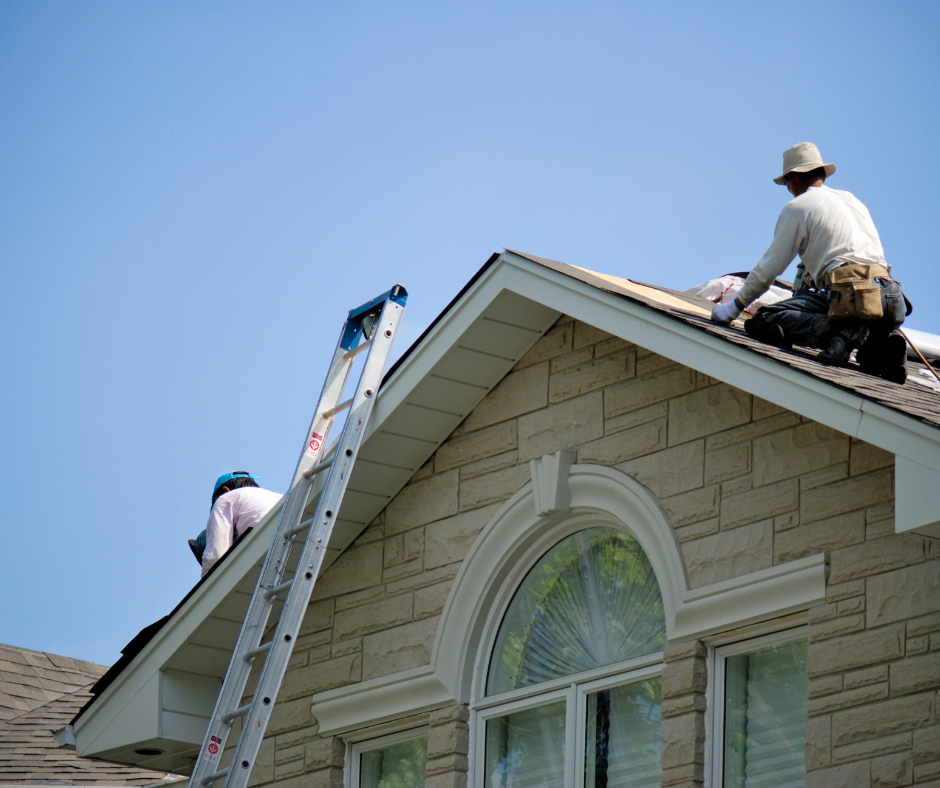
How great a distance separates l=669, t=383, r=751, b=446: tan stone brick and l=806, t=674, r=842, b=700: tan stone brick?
1336 millimetres

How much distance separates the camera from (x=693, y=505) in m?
6.70

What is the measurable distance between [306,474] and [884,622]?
3.47m

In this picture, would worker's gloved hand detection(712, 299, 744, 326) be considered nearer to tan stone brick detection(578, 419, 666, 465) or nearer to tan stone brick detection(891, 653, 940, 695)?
tan stone brick detection(578, 419, 666, 465)

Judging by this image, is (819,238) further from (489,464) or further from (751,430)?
(489,464)

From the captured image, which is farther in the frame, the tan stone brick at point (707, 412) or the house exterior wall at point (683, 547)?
the tan stone brick at point (707, 412)

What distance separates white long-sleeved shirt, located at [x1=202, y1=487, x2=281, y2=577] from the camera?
9484 millimetres

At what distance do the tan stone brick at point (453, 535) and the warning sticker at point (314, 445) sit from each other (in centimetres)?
78

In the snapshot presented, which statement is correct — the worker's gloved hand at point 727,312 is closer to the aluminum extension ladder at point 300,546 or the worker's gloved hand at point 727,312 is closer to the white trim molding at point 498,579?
the white trim molding at point 498,579

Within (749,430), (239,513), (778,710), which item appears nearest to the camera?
(778,710)

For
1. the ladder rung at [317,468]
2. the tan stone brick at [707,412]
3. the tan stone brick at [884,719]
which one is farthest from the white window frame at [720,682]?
the ladder rung at [317,468]

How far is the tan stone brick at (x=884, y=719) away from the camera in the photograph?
545 cm

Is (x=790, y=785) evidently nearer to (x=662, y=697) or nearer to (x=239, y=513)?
(x=662, y=697)

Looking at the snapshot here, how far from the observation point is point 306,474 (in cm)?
793

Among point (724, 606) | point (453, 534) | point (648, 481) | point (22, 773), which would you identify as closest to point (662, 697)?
point (724, 606)
